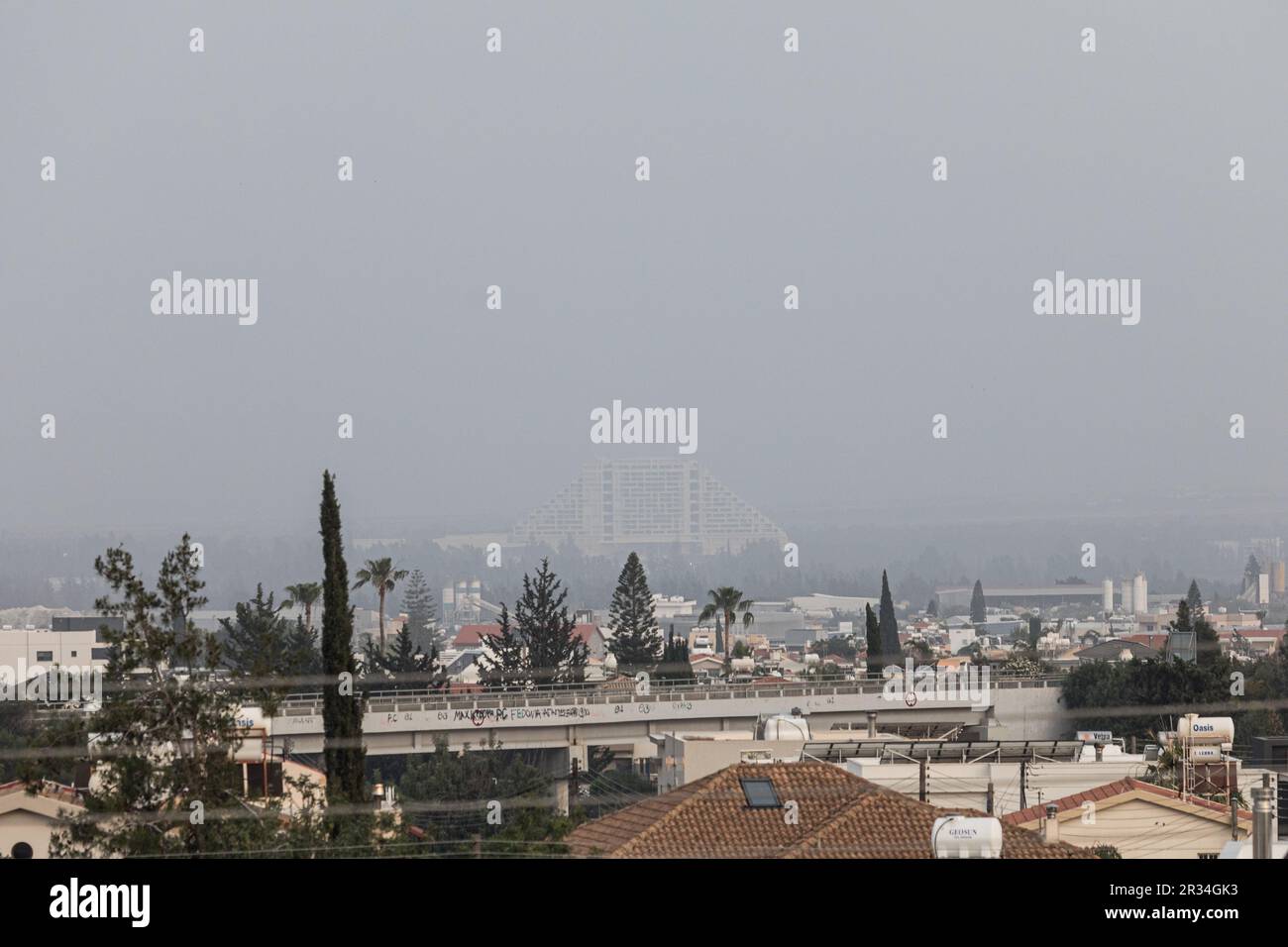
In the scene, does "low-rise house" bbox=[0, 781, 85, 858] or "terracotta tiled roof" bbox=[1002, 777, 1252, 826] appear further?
"low-rise house" bbox=[0, 781, 85, 858]

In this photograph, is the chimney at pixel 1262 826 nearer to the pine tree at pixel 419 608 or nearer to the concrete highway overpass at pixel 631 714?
the concrete highway overpass at pixel 631 714

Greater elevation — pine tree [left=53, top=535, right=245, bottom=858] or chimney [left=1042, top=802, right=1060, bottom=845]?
pine tree [left=53, top=535, right=245, bottom=858]

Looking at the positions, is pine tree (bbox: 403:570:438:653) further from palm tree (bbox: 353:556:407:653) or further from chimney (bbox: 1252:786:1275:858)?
chimney (bbox: 1252:786:1275:858)

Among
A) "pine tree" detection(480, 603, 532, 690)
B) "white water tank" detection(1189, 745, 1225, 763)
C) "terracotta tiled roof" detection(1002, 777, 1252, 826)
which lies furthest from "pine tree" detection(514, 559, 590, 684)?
"terracotta tiled roof" detection(1002, 777, 1252, 826)

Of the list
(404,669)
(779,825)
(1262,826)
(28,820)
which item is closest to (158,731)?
(28,820)
